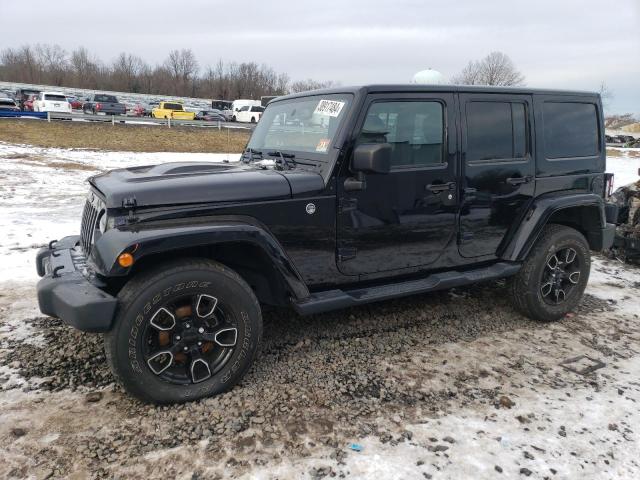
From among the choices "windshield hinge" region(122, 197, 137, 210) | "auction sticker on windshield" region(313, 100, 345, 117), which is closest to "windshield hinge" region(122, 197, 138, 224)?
"windshield hinge" region(122, 197, 137, 210)

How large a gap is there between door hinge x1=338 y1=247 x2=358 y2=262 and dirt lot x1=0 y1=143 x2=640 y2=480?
78 cm

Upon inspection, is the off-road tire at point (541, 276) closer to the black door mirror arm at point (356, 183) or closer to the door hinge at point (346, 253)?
the door hinge at point (346, 253)

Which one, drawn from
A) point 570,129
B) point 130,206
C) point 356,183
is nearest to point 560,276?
point 570,129

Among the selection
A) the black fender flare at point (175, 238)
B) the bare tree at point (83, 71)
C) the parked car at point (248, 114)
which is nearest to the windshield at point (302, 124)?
the black fender flare at point (175, 238)

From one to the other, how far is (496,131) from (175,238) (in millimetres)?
2780

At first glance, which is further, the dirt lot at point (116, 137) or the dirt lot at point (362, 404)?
the dirt lot at point (116, 137)

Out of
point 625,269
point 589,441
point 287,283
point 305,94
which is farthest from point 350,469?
point 625,269

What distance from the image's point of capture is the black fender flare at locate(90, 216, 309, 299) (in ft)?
8.78

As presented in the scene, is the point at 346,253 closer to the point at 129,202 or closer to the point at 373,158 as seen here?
the point at 373,158

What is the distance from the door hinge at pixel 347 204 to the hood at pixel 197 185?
7.4 inches

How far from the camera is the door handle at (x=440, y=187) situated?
3.70m

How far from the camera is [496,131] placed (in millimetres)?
4078

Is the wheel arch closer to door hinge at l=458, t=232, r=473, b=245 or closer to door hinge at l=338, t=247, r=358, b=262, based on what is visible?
door hinge at l=338, t=247, r=358, b=262

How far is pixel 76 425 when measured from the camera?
2787 mm
